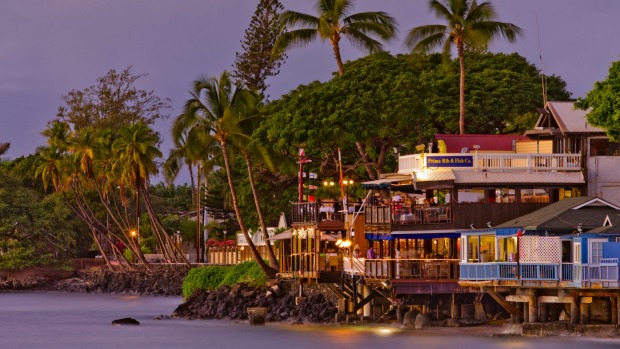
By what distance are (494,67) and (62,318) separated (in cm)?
3099

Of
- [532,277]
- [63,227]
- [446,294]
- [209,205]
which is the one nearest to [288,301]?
[446,294]

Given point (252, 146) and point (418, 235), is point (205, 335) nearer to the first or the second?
point (418, 235)

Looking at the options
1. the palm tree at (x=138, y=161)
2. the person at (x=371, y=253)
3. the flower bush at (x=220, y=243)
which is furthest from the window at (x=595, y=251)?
the flower bush at (x=220, y=243)

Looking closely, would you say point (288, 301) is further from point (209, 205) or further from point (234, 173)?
point (209, 205)

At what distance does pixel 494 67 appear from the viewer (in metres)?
76.8

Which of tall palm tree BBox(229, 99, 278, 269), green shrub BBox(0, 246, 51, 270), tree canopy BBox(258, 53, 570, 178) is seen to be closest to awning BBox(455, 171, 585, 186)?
tree canopy BBox(258, 53, 570, 178)

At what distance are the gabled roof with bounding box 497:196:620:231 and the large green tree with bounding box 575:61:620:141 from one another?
3321 mm

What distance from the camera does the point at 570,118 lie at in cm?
5647

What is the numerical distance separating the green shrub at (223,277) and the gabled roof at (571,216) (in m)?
22.9

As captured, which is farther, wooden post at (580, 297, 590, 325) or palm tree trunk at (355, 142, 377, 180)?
palm tree trunk at (355, 142, 377, 180)

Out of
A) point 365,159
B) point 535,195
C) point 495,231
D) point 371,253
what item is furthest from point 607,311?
point 365,159

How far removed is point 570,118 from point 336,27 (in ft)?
58.4

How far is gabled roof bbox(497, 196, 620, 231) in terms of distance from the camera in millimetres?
46812

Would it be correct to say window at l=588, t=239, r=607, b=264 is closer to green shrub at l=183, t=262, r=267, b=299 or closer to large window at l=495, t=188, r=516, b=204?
large window at l=495, t=188, r=516, b=204
